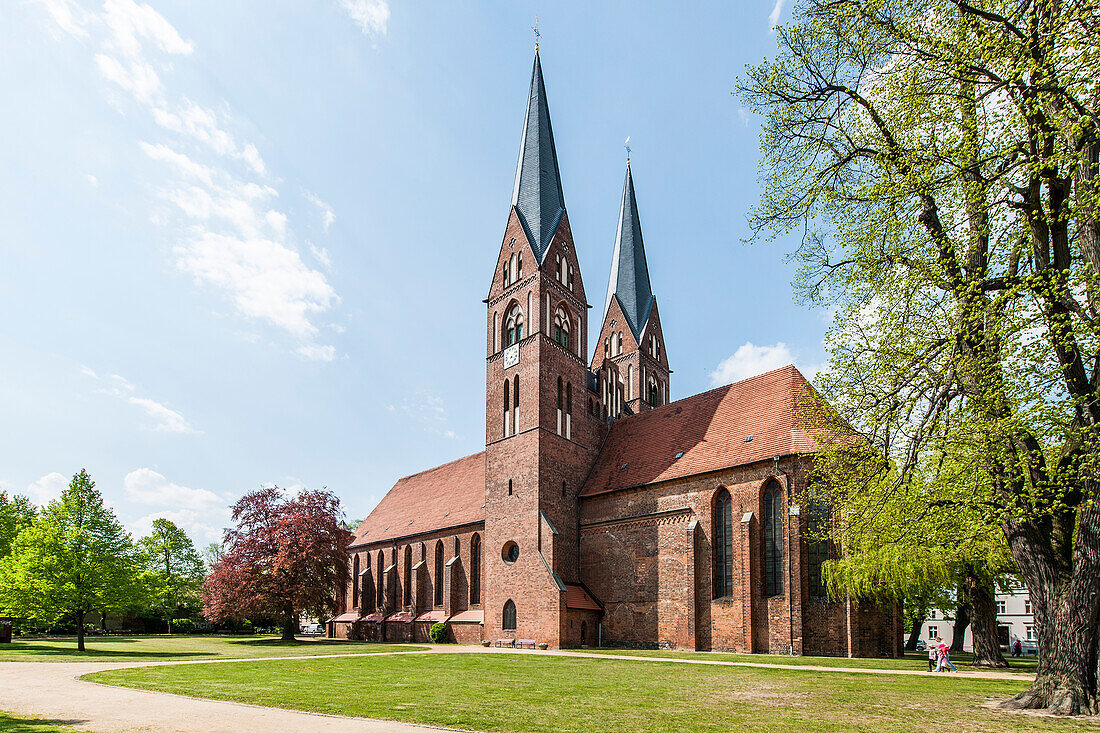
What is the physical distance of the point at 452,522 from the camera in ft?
135

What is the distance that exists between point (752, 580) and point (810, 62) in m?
19.4

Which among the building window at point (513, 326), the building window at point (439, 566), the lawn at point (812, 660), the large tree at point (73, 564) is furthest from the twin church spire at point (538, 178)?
the large tree at point (73, 564)

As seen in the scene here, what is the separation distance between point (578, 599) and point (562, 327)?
13.7m

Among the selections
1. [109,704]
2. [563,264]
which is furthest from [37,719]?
[563,264]

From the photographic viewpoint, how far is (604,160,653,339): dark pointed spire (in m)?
47.6

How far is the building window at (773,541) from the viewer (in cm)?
2683

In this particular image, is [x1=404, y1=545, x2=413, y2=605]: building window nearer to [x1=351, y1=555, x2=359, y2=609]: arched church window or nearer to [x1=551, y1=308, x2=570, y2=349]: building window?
[x1=351, y1=555, x2=359, y2=609]: arched church window

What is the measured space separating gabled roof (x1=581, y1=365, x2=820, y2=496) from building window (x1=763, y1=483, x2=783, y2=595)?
165cm

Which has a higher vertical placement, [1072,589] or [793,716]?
[1072,589]

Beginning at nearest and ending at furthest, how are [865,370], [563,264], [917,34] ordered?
[917,34], [865,370], [563,264]

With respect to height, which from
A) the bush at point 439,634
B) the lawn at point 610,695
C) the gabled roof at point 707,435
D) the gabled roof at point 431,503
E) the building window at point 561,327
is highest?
the building window at point 561,327

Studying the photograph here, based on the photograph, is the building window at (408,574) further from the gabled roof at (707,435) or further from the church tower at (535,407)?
the gabled roof at (707,435)

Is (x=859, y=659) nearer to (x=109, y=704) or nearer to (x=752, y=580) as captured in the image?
(x=752, y=580)

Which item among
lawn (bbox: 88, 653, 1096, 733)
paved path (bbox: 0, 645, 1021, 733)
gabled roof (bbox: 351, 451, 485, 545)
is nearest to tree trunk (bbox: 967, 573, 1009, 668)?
lawn (bbox: 88, 653, 1096, 733)
